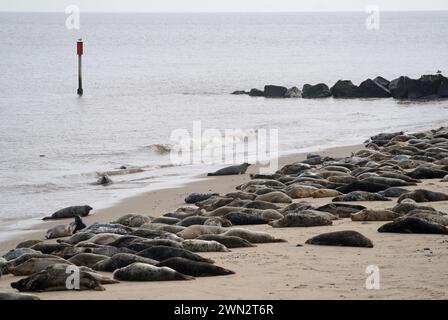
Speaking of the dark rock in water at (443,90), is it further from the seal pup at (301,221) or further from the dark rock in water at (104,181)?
the seal pup at (301,221)

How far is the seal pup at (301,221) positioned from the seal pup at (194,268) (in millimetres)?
2884

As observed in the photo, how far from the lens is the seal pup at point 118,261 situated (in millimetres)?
8992

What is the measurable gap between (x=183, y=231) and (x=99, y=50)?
3344 inches

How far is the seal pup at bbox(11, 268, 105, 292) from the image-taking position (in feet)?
26.9

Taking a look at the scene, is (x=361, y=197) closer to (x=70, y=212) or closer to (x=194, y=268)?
(x=70, y=212)

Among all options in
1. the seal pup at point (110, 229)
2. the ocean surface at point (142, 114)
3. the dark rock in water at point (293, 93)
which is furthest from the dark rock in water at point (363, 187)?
the dark rock in water at point (293, 93)

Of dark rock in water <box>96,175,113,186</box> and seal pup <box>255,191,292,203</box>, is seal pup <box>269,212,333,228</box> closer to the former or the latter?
seal pup <box>255,191,292,203</box>

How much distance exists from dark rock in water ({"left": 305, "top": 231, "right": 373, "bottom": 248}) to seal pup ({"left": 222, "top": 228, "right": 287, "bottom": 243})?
665 millimetres

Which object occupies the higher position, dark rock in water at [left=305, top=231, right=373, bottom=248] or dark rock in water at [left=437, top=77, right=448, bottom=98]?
dark rock in water at [left=437, top=77, right=448, bottom=98]

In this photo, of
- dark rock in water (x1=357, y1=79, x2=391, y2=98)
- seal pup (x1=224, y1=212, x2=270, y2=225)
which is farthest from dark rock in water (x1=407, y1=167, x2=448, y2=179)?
dark rock in water (x1=357, y1=79, x2=391, y2=98)

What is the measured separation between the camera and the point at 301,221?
37.9ft

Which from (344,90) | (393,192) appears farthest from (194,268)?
(344,90)

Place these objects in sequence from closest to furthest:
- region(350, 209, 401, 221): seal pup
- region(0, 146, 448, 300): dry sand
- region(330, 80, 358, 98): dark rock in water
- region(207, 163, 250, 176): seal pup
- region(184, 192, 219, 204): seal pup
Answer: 1. region(0, 146, 448, 300): dry sand
2. region(350, 209, 401, 221): seal pup
3. region(184, 192, 219, 204): seal pup
4. region(207, 163, 250, 176): seal pup
5. region(330, 80, 358, 98): dark rock in water

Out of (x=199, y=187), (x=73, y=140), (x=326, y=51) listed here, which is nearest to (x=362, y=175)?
(x=199, y=187)
